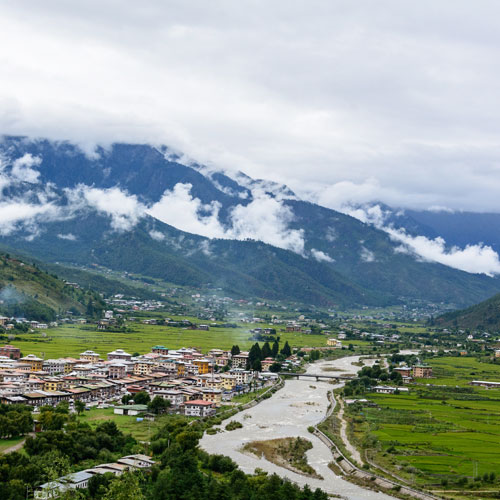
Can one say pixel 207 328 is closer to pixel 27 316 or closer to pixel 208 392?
pixel 27 316


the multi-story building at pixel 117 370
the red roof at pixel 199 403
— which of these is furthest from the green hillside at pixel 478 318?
the red roof at pixel 199 403

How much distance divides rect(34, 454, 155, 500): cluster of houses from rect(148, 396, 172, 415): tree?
54.4 ft

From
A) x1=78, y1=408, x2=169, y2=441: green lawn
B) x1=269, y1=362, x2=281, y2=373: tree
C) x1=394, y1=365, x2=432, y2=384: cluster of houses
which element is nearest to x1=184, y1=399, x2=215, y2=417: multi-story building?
x1=78, y1=408, x2=169, y2=441: green lawn

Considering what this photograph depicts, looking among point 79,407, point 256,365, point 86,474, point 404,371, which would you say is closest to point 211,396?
point 79,407

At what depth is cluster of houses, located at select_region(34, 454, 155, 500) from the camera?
104 ft

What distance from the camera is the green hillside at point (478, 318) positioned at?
164m

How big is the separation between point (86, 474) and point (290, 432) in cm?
2189

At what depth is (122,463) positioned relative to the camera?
3912cm

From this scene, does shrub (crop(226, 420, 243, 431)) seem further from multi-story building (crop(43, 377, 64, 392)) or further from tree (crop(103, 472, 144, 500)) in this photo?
tree (crop(103, 472, 144, 500))

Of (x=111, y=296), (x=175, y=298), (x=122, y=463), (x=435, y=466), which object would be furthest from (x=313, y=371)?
(x=175, y=298)

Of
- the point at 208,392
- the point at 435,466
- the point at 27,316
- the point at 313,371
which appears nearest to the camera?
the point at 435,466

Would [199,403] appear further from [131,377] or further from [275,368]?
[275,368]

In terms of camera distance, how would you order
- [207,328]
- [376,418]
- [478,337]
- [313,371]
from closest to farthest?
[376,418]
[313,371]
[207,328]
[478,337]

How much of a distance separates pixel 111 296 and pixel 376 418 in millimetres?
118725
